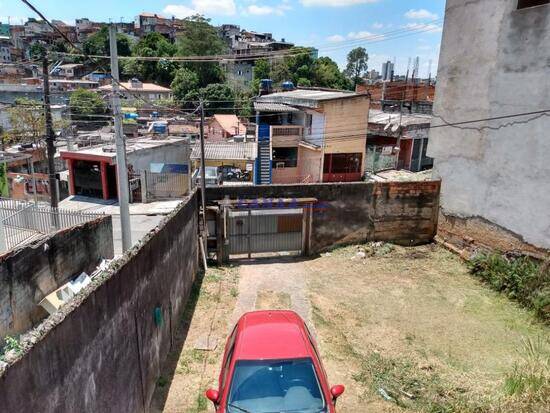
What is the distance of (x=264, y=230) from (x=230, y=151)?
15673 millimetres

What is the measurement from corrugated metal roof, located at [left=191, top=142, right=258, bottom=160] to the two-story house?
765 mm

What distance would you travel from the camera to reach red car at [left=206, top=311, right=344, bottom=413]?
5203 millimetres

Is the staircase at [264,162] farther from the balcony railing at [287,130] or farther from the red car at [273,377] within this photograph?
the red car at [273,377]

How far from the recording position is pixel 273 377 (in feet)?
18.0

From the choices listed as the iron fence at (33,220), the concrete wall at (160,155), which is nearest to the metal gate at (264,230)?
the iron fence at (33,220)

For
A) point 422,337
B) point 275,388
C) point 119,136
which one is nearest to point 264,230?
point 119,136

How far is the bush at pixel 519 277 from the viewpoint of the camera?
1025 centimetres

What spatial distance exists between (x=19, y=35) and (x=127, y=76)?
68.2 meters

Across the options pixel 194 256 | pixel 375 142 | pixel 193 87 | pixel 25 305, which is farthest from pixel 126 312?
pixel 193 87

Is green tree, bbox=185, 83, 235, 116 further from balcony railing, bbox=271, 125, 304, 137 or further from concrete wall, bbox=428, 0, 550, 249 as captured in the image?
concrete wall, bbox=428, 0, 550, 249

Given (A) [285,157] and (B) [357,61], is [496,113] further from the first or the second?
(B) [357,61]

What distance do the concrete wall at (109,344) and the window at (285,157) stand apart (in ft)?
66.7

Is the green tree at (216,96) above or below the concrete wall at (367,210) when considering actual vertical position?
above

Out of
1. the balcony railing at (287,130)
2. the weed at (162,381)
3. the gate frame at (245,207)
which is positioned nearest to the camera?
the weed at (162,381)
